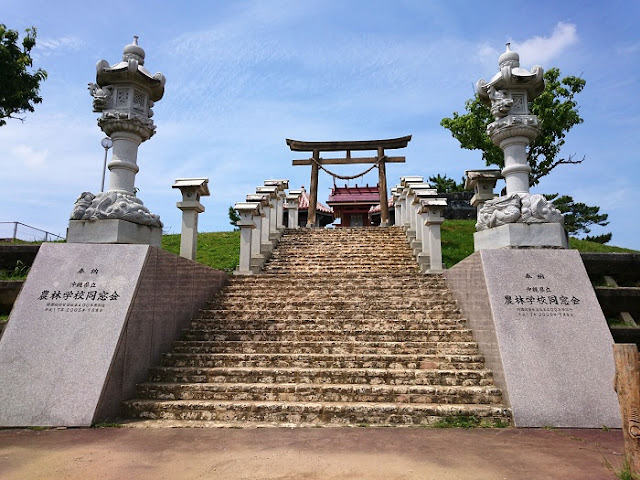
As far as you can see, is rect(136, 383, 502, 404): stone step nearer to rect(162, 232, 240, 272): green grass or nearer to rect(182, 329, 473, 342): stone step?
rect(182, 329, 473, 342): stone step

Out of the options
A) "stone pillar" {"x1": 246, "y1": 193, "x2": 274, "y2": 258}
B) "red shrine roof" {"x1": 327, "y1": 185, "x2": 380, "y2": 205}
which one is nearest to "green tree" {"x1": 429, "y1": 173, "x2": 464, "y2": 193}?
"red shrine roof" {"x1": 327, "y1": 185, "x2": 380, "y2": 205}

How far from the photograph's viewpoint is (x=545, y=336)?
Result: 16.8 ft

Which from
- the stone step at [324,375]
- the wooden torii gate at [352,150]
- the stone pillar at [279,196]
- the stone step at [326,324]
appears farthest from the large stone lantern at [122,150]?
the wooden torii gate at [352,150]

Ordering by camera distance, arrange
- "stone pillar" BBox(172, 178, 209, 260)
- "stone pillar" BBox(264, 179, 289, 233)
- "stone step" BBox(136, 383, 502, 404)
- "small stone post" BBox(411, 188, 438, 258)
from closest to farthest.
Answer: "stone step" BBox(136, 383, 502, 404) < "stone pillar" BBox(172, 178, 209, 260) < "small stone post" BBox(411, 188, 438, 258) < "stone pillar" BBox(264, 179, 289, 233)

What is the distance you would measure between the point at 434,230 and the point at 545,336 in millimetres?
5319

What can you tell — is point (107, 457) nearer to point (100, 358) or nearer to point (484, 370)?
point (100, 358)

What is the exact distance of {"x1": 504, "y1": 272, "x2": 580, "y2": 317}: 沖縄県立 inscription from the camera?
530 cm

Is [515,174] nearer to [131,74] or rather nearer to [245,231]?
[131,74]

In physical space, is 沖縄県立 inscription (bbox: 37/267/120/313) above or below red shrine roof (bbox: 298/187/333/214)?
below

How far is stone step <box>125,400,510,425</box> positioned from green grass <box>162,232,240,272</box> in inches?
323

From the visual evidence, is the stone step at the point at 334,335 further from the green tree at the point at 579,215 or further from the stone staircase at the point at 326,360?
the green tree at the point at 579,215

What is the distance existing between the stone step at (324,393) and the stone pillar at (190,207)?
14.2 ft

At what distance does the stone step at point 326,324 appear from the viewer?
6.70m

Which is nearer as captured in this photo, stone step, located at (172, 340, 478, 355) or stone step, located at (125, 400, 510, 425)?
stone step, located at (125, 400, 510, 425)
